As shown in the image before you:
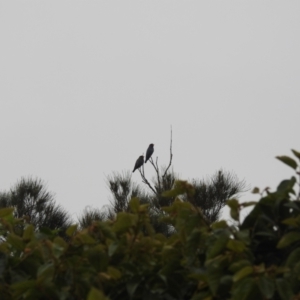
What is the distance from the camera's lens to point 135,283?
1.75 meters

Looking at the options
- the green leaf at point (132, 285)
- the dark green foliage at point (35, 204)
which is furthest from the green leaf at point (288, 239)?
the dark green foliage at point (35, 204)

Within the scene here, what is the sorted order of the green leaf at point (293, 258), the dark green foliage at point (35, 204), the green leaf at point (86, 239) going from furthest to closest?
the dark green foliage at point (35, 204) → the green leaf at point (86, 239) → the green leaf at point (293, 258)

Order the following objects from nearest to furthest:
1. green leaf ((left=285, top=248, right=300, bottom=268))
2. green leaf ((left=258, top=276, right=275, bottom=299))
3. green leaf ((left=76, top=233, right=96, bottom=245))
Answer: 1. green leaf ((left=258, top=276, right=275, bottom=299))
2. green leaf ((left=285, top=248, right=300, bottom=268))
3. green leaf ((left=76, top=233, right=96, bottom=245))

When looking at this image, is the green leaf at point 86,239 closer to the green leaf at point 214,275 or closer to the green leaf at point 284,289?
the green leaf at point 214,275

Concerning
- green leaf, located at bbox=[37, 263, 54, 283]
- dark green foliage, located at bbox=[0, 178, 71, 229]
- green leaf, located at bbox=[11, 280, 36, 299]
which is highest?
dark green foliage, located at bbox=[0, 178, 71, 229]

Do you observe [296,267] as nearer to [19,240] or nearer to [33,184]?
[19,240]

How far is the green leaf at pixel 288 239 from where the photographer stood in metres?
1.67

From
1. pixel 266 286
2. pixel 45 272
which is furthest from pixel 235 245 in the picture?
pixel 45 272

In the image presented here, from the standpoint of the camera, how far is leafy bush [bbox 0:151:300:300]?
1.69 meters

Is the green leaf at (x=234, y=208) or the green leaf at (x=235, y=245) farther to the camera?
the green leaf at (x=234, y=208)

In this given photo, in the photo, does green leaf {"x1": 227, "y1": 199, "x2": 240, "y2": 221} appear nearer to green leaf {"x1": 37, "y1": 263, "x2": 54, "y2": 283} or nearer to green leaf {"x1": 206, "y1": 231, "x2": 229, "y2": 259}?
green leaf {"x1": 206, "y1": 231, "x2": 229, "y2": 259}

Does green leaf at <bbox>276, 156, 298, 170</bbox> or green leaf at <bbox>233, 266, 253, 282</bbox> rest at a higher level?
green leaf at <bbox>276, 156, 298, 170</bbox>

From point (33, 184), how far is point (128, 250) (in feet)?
35.7

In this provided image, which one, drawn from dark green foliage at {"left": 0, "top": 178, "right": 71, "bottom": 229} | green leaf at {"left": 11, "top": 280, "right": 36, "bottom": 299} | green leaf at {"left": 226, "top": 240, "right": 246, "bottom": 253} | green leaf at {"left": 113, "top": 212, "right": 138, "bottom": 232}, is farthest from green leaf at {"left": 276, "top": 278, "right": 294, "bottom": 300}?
dark green foliage at {"left": 0, "top": 178, "right": 71, "bottom": 229}
